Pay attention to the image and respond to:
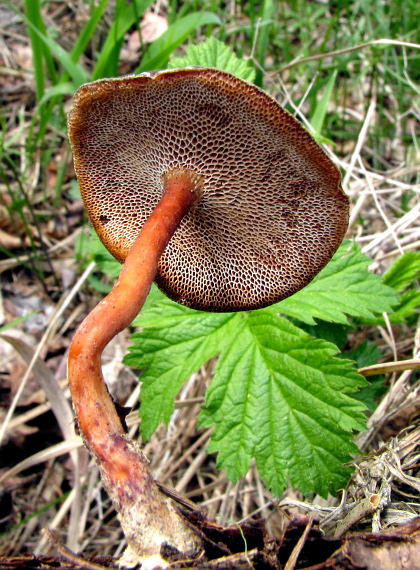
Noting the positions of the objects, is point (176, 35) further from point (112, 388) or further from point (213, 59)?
point (112, 388)

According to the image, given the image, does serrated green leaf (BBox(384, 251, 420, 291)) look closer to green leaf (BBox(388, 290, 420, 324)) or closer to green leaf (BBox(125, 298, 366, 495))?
green leaf (BBox(388, 290, 420, 324))

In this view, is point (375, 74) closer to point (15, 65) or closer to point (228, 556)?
point (15, 65)

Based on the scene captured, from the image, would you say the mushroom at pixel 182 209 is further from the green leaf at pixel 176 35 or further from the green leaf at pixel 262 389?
the green leaf at pixel 176 35

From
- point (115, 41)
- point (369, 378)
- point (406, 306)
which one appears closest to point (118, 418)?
point (369, 378)

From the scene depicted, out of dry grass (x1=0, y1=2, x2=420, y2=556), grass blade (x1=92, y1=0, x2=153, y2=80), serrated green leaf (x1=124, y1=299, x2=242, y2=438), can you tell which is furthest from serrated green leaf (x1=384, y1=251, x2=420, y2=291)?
grass blade (x1=92, y1=0, x2=153, y2=80)

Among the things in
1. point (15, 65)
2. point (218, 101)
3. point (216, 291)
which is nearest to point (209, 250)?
point (216, 291)

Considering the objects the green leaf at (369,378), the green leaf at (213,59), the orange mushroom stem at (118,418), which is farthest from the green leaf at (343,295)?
the green leaf at (213,59)
